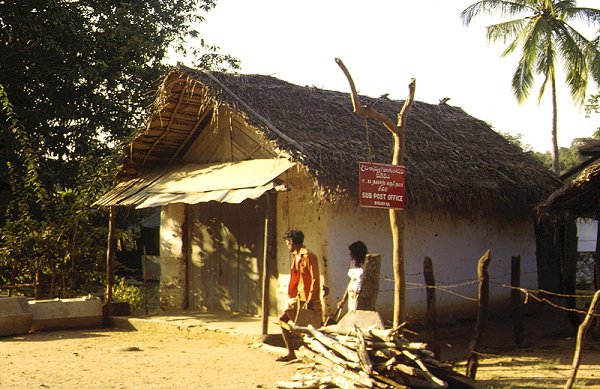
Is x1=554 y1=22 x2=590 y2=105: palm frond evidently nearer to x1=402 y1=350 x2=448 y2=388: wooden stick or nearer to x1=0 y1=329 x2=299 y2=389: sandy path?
x1=0 y1=329 x2=299 y2=389: sandy path

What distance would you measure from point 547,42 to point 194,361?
1749 cm

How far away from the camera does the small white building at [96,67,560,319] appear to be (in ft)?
34.9

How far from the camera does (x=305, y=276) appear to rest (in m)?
8.66

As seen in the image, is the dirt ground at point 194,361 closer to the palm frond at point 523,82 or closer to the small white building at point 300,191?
the small white building at point 300,191

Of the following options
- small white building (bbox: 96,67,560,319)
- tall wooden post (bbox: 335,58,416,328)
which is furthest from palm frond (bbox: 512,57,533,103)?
tall wooden post (bbox: 335,58,416,328)

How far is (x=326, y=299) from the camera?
10531 mm

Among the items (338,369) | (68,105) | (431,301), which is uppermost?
(68,105)

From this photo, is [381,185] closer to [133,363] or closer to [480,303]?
[480,303]

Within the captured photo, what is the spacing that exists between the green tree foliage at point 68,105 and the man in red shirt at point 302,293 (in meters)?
5.84

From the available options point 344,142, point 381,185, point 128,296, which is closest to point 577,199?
point 344,142

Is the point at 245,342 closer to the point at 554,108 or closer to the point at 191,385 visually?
the point at 191,385

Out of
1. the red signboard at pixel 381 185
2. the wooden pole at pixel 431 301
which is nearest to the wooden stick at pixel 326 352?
the wooden pole at pixel 431 301

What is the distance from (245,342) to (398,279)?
9.94ft

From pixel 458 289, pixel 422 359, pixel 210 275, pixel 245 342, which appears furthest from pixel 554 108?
pixel 422 359
